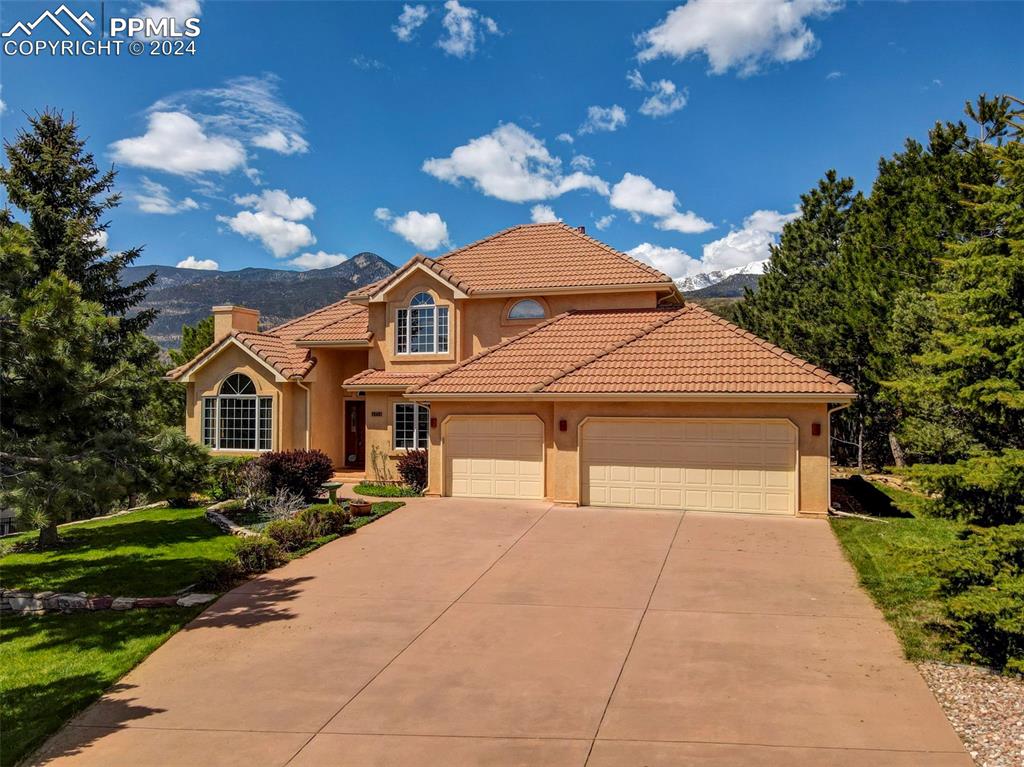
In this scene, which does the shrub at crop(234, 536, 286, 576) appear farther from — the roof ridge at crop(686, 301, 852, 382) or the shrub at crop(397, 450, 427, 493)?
the roof ridge at crop(686, 301, 852, 382)

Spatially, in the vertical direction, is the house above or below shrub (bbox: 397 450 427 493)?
above

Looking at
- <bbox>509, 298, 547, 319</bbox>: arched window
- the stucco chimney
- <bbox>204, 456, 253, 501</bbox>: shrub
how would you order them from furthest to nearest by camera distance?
1. the stucco chimney
2. <bbox>509, 298, 547, 319</bbox>: arched window
3. <bbox>204, 456, 253, 501</bbox>: shrub

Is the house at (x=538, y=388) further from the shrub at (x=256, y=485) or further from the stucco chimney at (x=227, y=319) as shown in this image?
the shrub at (x=256, y=485)

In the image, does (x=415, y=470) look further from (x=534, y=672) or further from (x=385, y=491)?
(x=534, y=672)

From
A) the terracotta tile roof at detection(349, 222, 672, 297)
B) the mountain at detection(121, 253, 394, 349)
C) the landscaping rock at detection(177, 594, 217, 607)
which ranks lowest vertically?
the landscaping rock at detection(177, 594, 217, 607)

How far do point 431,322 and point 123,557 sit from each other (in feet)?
37.8

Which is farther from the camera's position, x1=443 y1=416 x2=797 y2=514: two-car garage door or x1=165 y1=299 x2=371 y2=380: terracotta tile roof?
x1=165 y1=299 x2=371 y2=380: terracotta tile roof

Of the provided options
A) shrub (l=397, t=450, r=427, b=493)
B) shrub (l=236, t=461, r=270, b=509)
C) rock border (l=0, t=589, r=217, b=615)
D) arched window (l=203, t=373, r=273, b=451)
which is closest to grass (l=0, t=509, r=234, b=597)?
rock border (l=0, t=589, r=217, b=615)

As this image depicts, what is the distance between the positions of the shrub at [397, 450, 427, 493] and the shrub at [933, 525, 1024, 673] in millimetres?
14107

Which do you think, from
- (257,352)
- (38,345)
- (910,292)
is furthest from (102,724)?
(910,292)

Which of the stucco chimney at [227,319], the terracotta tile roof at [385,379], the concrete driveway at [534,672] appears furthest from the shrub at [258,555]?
the stucco chimney at [227,319]

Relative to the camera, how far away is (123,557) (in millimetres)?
13922

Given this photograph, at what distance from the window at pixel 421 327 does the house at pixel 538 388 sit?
0.15 feet

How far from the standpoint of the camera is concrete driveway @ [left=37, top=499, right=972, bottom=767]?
632cm
